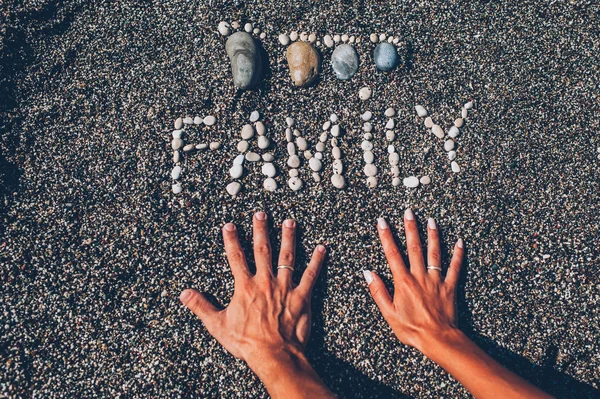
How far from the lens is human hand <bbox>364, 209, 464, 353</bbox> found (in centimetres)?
238

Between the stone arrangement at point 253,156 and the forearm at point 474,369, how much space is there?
1404mm

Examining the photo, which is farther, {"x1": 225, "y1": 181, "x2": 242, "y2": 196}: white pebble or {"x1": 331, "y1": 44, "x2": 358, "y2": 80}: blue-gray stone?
{"x1": 331, "y1": 44, "x2": 358, "y2": 80}: blue-gray stone

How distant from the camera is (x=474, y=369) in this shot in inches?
85.1

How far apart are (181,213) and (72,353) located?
3.35ft

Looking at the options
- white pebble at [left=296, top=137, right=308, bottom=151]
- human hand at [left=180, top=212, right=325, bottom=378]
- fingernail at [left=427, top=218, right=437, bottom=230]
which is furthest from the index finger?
white pebble at [left=296, top=137, right=308, bottom=151]

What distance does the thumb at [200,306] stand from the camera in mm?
2354

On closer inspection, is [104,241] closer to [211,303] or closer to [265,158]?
[211,303]

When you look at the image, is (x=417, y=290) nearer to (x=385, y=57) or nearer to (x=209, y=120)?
(x=385, y=57)

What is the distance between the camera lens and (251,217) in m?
2.55

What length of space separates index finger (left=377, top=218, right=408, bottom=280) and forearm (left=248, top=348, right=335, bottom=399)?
2.56ft

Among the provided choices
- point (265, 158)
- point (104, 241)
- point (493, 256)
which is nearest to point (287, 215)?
point (265, 158)

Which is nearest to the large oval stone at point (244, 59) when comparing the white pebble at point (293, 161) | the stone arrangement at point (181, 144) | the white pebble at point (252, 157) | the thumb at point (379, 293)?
the stone arrangement at point (181, 144)

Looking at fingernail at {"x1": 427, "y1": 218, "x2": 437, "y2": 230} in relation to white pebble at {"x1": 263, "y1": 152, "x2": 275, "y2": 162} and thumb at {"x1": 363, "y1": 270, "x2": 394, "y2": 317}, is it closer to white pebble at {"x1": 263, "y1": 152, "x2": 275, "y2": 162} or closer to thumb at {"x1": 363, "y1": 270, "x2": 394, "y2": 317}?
thumb at {"x1": 363, "y1": 270, "x2": 394, "y2": 317}

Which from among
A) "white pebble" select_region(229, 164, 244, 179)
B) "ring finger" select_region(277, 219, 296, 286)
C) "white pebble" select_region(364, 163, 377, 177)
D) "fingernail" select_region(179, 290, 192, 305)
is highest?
"white pebble" select_region(229, 164, 244, 179)
